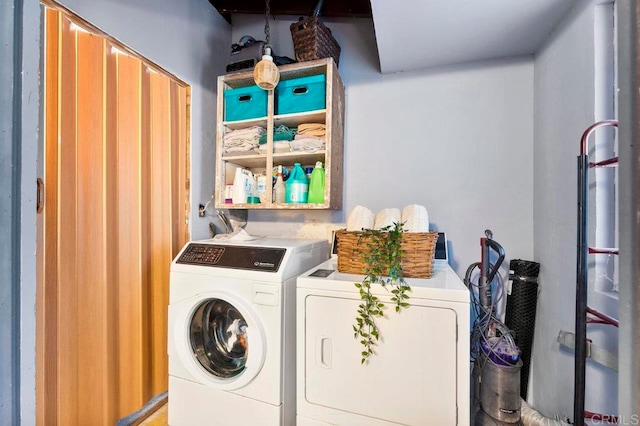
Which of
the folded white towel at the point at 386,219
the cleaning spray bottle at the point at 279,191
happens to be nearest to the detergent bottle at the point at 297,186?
the cleaning spray bottle at the point at 279,191

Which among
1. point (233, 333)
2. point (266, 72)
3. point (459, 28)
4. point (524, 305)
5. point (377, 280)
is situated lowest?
point (233, 333)

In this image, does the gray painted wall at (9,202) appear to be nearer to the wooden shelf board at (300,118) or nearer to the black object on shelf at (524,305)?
the wooden shelf board at (300,118)

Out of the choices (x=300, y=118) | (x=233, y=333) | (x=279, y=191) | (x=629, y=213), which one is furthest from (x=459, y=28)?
(x=233, y=333)

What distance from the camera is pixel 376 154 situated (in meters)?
2.00

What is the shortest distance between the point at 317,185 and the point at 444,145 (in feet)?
2.97

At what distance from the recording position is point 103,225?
53.0 inches

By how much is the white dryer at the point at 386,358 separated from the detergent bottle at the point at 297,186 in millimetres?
708

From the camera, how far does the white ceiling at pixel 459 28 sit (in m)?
1.32

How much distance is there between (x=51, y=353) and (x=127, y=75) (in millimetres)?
1363

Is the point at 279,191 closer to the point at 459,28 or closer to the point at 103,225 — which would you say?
the point at 103,225

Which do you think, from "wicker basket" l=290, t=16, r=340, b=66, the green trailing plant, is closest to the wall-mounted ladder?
the green trailing plant

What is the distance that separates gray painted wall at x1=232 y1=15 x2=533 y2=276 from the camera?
171cm

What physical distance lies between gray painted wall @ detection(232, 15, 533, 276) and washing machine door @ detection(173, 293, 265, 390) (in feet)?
2.84

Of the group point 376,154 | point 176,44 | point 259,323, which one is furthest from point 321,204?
point 176,44
